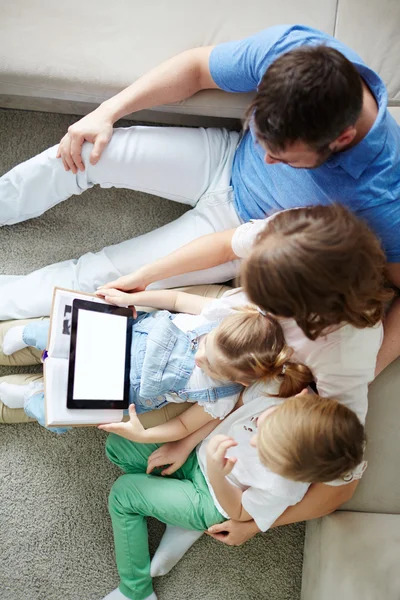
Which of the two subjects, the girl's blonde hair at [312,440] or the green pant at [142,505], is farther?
the green pant at [142,505]

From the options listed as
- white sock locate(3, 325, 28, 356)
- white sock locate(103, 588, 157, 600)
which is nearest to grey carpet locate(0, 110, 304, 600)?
white sock locate(103, 588, 157, 600)

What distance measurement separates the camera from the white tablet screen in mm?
1079

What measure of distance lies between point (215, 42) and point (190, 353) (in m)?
0.73

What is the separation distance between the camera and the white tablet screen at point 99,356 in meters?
1.08

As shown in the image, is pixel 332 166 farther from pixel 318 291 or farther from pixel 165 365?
pixel 165 365

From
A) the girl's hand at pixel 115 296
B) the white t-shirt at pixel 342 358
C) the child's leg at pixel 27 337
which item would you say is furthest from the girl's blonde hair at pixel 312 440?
the child's leg at pixel 27 337

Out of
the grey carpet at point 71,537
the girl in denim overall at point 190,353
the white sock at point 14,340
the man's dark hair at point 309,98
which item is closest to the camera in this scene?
the man's dark hair at point 309,98

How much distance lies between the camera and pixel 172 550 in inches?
51.4

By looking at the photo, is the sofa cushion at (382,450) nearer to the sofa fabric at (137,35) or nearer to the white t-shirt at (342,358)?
A: the white t-shirt at (342,358)

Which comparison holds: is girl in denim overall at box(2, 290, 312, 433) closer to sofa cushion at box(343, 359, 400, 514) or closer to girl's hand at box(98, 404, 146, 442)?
girl's hand at box(98, 404, 146, 442)

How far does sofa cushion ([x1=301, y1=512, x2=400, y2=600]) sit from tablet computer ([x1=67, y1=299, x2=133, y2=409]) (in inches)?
22.0

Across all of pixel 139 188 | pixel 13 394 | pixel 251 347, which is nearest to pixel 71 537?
pixel 13 394

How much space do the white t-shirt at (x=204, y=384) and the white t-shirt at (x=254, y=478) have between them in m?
0.03

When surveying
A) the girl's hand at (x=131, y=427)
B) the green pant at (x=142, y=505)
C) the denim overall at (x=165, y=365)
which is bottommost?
the green pant at (x=142, y=505)
